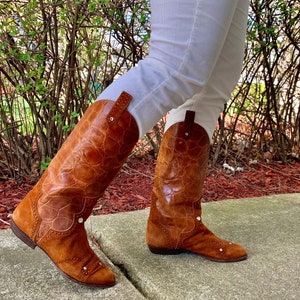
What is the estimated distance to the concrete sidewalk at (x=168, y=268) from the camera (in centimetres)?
131

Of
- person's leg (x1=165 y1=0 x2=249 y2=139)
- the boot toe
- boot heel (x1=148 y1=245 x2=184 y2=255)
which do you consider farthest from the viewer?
boot heel (x1=148 y1=245 x2=184 y2=255)

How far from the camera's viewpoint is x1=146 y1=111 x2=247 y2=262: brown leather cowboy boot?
1.51 m

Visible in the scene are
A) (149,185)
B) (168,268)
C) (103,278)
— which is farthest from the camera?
(149,185)

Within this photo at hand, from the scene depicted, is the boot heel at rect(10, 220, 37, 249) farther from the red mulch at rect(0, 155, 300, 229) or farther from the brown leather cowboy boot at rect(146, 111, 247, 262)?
the red mulch at rect(0, 155, 300, 229)

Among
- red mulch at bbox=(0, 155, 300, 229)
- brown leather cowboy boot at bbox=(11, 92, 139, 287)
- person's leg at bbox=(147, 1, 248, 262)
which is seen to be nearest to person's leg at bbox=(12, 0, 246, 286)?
brown leather cowboy boot at bbox=(11, 92, 139, 287)

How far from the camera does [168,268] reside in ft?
4.80

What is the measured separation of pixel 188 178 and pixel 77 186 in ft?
1.39

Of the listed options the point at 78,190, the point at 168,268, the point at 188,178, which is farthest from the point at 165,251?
the point at 78,190

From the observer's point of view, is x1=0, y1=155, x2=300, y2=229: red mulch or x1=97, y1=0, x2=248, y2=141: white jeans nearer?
x1=97, y1=0, x2=248, y2=141: white jeans

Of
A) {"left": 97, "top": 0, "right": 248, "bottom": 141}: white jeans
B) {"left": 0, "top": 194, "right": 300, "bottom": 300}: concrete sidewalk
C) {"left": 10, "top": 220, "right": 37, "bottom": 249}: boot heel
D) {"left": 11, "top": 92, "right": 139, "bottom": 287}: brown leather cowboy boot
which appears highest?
{"left": 97, "top": 0, "right": 248, "bottom": 141}: white jeans

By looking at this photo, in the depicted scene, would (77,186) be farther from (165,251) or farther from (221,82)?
(221,82)

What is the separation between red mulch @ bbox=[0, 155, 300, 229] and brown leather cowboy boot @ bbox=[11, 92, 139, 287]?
959mm

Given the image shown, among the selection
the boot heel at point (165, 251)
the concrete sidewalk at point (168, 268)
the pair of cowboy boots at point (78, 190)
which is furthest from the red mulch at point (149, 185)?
the pair of cowboy boots at point (78, 190)

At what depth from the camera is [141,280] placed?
1.40 m
